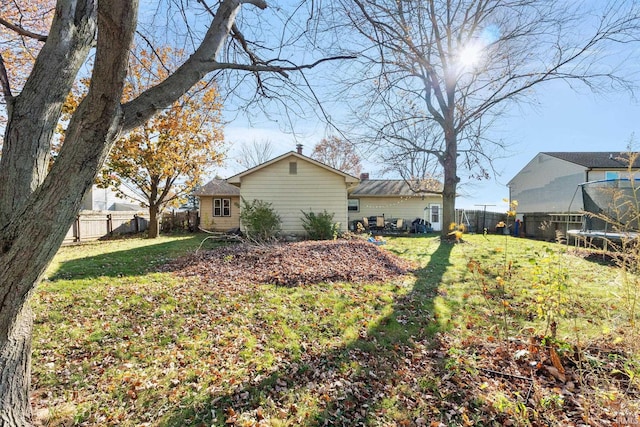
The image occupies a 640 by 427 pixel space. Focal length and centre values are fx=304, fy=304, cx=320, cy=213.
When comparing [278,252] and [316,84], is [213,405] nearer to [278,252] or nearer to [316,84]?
[316,84]

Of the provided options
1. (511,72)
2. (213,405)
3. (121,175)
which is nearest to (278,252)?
(213,405)

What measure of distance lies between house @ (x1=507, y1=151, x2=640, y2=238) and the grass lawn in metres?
14.8

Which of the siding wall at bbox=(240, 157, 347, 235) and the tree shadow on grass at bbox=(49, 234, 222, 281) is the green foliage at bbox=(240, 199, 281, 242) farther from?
the tree shadow on grass at bbox=(49, 234, 222, 281)

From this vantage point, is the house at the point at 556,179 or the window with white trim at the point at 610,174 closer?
the house at the point at 556,179

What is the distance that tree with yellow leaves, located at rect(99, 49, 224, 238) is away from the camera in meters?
13.9

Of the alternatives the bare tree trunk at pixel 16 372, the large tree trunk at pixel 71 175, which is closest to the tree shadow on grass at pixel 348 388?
the bare tree trunk at pixel 16 372

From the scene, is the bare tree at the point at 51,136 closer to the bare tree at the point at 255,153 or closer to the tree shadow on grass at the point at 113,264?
the tree shadow on grass at the point at 113,264

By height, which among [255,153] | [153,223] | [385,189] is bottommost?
[153,223]

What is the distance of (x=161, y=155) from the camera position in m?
14.3

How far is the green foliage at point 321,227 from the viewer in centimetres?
1303

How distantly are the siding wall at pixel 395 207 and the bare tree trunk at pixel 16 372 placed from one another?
20.6m

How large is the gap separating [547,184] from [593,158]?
3257 mm

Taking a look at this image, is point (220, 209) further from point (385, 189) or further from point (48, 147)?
point (48, 147)

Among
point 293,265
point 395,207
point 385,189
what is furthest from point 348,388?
point 385,189
